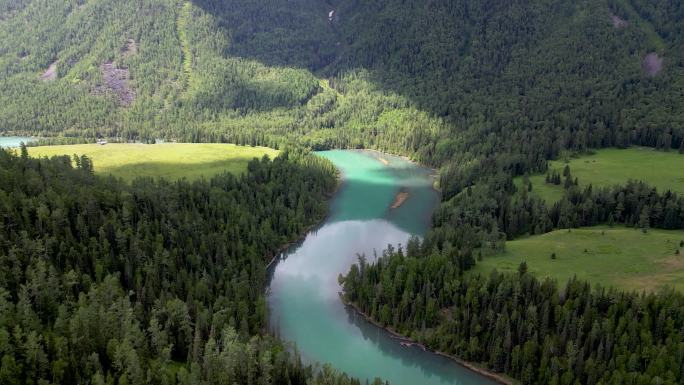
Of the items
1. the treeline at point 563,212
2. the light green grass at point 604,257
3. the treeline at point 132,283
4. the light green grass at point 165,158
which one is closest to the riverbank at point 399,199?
the treeline at point 563,212

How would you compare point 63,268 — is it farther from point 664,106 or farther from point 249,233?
point 664,106

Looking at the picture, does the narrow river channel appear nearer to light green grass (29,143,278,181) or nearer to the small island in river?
the small island in river

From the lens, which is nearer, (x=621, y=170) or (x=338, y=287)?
(x=338, y=287)

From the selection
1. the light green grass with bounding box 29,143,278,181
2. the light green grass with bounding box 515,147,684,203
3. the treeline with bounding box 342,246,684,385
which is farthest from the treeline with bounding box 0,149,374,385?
the light green grass with bounding box 515,147,684,203

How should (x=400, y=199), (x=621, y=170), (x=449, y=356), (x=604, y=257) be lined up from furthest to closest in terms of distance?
1. (x=400, y=199)
2. (x=621, y=170)
3. (x=604, y=257)
4. (x=449, y=356)

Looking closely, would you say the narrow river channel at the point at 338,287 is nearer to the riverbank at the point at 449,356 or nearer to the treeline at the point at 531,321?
the riverbank at the point at 449,356

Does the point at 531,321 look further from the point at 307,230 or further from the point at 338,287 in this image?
the point at 307,230

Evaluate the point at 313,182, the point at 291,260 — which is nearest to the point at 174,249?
the point at 291,260

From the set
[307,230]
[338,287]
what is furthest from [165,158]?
[338,287]
